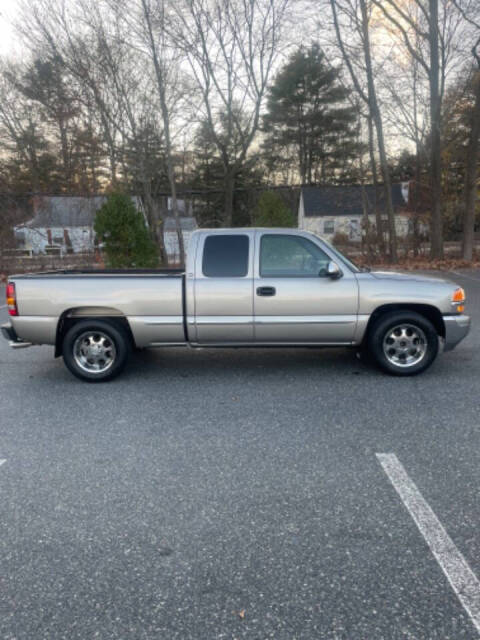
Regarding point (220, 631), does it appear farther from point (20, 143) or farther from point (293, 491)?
point (20, 143)

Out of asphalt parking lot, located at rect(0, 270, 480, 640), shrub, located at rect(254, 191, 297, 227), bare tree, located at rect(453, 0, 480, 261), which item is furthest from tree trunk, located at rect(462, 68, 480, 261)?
asphalt parking lot, located at rect(0, 270, 480, 640)

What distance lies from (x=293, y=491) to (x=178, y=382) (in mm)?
2872

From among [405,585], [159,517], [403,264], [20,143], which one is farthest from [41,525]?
[20,143]

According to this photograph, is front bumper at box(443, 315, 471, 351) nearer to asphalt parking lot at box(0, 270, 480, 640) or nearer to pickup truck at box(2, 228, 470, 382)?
pickup truck at box(2, 228, 470, 382)

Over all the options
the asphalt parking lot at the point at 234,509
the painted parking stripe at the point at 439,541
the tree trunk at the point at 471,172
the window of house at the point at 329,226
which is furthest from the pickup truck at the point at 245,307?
the window of house at the point at 329,226

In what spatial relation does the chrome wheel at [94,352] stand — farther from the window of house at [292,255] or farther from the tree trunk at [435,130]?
the tree trunk at [435,130]

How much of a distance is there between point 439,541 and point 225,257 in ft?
13.3

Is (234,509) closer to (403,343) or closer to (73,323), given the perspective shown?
(403,343)

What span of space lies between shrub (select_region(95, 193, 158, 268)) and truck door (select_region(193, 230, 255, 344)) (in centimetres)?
1012

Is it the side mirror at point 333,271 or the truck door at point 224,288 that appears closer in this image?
the side mirror at point 333,271

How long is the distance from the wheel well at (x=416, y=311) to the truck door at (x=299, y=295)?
28 centimetres

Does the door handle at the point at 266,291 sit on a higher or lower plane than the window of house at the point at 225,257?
lower

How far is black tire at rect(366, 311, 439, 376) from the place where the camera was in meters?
5.85

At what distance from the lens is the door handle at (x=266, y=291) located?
5820mm
